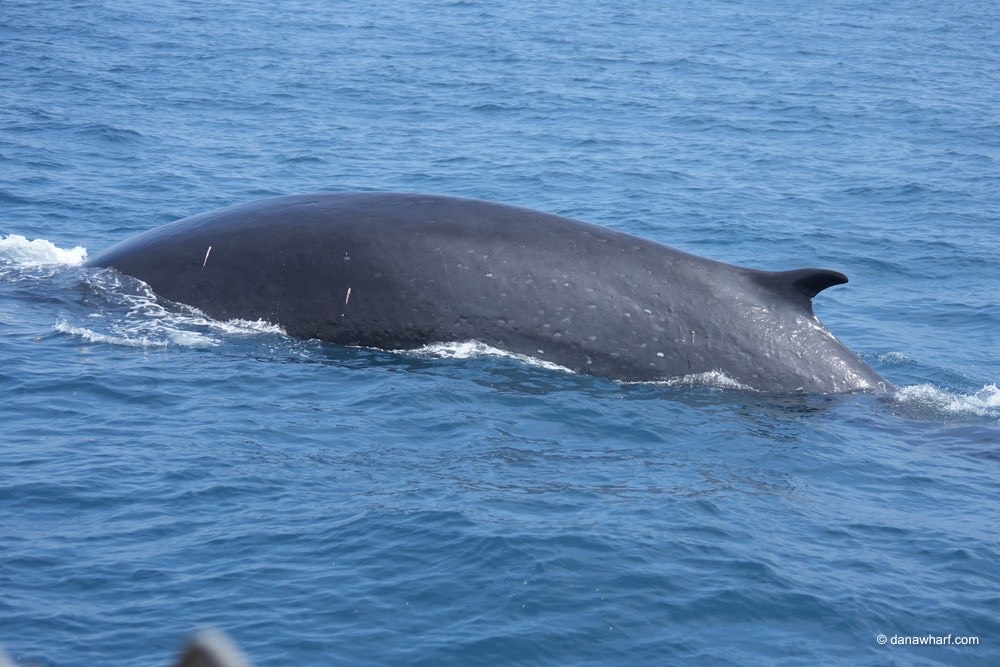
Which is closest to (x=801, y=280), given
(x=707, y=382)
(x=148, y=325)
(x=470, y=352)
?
(x=707, y=382)

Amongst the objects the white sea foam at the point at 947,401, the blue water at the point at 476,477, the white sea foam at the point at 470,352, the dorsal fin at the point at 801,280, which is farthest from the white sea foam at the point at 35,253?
A: the white sea foam at the point at 947,401

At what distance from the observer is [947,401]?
14359mm

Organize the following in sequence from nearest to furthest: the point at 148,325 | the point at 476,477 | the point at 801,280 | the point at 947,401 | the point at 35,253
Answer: the point at 476,477 → the point at 801,280 → the point at 148,325 → the point at 947,401 → the point at 35,253

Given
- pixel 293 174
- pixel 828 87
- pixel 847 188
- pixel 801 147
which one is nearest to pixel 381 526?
pixel 293 174

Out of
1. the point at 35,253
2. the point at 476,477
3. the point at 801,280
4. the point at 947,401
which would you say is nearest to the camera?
the point at 476,477

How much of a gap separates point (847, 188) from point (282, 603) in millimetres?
23325

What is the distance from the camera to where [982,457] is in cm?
1263

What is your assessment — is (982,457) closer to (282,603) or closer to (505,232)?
(505,232)

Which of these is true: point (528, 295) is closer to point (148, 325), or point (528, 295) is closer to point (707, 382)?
point (707, 382)

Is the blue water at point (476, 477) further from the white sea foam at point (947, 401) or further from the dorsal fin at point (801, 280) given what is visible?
the dorsal fin at point (801, 280)

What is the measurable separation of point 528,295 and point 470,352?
902 mm

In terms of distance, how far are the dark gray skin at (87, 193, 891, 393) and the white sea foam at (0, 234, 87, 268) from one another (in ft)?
12.0

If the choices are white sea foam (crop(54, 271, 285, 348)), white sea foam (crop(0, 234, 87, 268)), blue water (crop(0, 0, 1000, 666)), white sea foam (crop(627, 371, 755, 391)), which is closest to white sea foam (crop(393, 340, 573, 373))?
blue water (crop(0, 0, 1000, 666))

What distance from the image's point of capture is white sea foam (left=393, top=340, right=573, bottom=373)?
13336 mm
